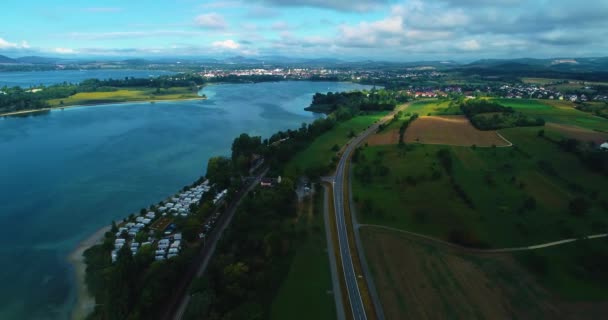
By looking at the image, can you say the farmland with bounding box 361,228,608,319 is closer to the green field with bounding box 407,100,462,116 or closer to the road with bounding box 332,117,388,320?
the road with bounding box 332,117,388,320

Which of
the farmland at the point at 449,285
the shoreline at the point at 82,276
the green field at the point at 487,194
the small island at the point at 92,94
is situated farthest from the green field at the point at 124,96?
the farmland at the point at 449,285

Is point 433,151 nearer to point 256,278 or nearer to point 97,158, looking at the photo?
point 256,278

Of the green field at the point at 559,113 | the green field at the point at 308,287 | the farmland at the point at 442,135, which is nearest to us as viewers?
the green field at the point at 308,287

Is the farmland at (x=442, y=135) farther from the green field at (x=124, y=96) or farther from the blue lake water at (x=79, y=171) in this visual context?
the green field at (x=124, y=96)

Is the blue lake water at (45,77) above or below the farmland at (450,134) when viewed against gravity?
above

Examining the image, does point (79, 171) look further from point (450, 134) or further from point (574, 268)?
point (450, 134)

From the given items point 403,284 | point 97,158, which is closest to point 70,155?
point 97,158
